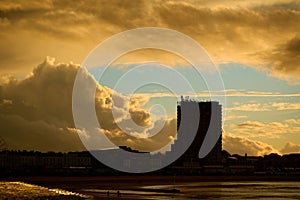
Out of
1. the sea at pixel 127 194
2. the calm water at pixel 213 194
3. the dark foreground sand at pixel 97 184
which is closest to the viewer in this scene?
the sea at pixel 127 194

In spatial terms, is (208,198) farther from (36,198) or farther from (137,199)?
(36,198)

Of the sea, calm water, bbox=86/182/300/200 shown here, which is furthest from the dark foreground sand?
calm water, bbox=86/182/300/200

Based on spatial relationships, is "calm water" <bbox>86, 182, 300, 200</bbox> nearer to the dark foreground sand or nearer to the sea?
the sea

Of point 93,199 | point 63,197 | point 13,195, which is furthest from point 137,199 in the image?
point 13,195

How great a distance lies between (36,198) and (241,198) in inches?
1274

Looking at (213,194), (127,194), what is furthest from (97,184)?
(213,194)

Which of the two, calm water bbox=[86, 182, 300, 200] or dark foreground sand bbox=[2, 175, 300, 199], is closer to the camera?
calm water bbox=[86, 182, 300, 200]

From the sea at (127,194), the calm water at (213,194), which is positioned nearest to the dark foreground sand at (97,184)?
the sea at (127,194)

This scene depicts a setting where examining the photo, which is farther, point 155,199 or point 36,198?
point 155,199

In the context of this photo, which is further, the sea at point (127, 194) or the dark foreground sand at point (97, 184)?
the dark foreground sand at point (97, 184)

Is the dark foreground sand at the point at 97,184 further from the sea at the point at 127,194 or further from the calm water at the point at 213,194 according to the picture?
the calm water at the point at 213,194

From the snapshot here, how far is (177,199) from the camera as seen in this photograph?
7900 centimetres

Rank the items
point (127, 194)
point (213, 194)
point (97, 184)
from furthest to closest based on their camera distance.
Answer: point (97, 184) < point (213, 194) < point (127, 194)

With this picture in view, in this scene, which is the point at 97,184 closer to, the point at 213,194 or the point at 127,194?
the point at 127,194
